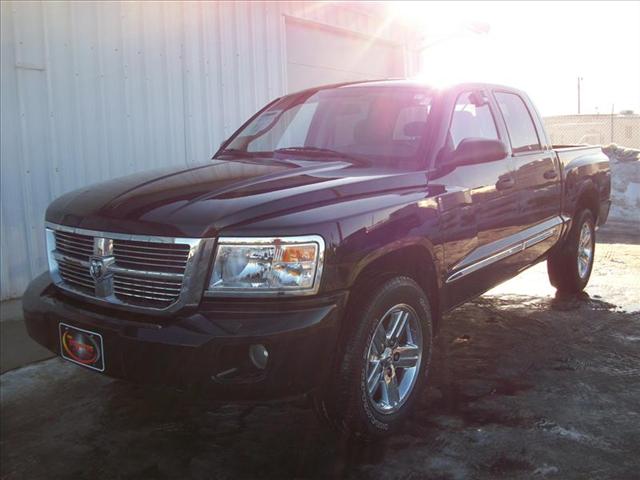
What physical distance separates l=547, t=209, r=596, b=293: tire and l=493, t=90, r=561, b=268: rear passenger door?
23.3 inches

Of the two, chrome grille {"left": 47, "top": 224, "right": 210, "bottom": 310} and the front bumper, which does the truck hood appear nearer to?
chrome grille {"left": 47, "top": 224, "right": 210, "bottom": 310}

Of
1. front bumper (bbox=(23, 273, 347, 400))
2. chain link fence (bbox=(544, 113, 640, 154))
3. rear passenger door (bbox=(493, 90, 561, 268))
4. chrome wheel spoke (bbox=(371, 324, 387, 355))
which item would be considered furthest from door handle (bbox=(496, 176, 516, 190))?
chain link fence (bbox=(544, 113, 640, 154))

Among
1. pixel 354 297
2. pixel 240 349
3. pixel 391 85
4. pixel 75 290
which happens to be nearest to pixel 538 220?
pixel 391 85

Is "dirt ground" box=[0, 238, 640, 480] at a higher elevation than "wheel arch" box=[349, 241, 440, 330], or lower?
lower

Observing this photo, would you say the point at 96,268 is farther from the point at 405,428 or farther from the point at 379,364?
the point at 405,428

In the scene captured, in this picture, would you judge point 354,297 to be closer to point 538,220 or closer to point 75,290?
point 75,290

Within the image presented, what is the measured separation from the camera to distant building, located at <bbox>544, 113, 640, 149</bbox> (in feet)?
59.7

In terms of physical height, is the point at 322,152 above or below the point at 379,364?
above

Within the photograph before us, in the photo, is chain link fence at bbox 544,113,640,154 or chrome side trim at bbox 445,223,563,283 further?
chain link fence at bbox 544,113,640,154

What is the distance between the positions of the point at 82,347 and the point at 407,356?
1.60 metres

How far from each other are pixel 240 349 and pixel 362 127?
1.95 m

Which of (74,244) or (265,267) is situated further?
(74,244)

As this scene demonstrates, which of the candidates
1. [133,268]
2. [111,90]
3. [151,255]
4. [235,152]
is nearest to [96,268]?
[133,268]

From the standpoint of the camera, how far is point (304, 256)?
2.62 m
